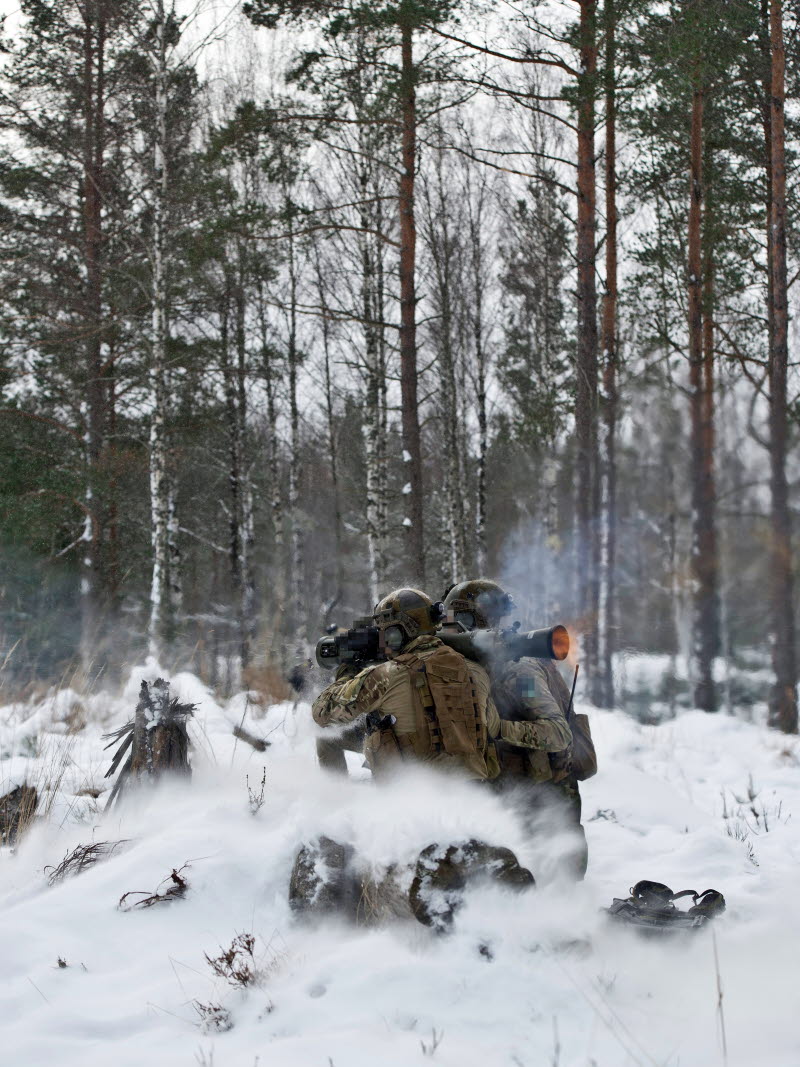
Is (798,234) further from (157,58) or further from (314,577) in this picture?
(314,577)

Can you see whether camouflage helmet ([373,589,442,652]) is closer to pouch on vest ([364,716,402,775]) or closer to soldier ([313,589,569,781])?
soldier ([313,589,569,781])

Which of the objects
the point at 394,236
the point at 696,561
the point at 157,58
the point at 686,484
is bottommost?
the point at 696,561

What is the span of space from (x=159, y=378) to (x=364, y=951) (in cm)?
1035

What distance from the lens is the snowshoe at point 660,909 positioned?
10.3ft

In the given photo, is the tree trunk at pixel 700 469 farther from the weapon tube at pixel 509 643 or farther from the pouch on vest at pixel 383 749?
the pouch on vest at pixel 383 749

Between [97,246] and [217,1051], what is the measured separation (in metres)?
14.0

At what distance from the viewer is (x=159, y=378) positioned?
12055mm

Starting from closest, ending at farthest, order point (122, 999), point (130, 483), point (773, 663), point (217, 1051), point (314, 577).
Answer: point (217, 1051) < point (122, 999) < point (773, 663) < point (130, 483) < point (314, 577)

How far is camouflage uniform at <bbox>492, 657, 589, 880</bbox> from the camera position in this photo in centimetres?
370

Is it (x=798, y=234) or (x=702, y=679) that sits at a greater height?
(x=798, y=234)

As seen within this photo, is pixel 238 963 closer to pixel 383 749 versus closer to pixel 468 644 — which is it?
pixel 383 749

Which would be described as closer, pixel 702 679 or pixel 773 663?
pixel 773 663

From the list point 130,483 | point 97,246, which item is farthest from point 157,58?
point 130,483

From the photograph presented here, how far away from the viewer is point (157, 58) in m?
12.2
